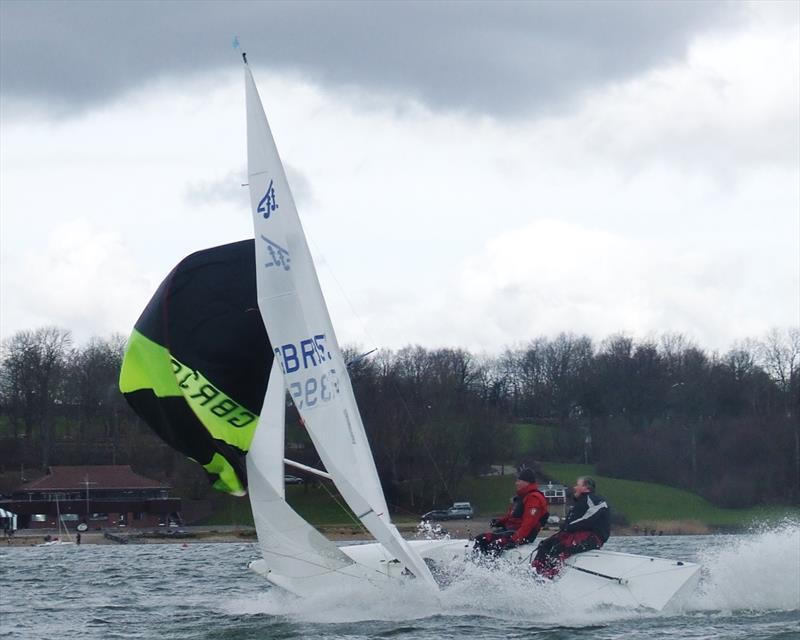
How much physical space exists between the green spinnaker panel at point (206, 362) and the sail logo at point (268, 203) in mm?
1163

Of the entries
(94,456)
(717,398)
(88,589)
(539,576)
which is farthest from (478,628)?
(94,456)

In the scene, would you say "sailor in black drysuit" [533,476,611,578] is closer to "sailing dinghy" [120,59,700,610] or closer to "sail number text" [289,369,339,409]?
"sailing dinghy" [120,59,700,610]

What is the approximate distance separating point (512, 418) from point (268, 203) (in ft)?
175

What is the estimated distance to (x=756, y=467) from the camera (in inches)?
1871

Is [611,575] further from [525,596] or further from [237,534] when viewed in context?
[237,534]

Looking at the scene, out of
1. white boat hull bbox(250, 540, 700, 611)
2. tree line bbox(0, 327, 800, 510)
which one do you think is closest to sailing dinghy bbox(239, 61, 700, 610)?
white boat hull bbox(250, 540, 700, 611)

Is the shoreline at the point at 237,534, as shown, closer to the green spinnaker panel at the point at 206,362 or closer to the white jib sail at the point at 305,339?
the green spinnaker panel at the point at 206,362

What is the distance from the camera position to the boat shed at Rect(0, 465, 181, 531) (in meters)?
52.3

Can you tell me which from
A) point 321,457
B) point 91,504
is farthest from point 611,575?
point 91,504

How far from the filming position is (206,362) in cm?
1539

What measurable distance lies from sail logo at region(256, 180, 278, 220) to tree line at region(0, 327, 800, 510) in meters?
18.6

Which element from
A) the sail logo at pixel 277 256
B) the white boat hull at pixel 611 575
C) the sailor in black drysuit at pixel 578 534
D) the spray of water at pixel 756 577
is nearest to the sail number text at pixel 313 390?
the sail logo at pixel 277 256

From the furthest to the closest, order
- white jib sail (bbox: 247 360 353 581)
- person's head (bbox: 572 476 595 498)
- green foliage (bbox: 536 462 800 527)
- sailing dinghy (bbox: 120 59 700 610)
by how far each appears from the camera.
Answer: green foliage (bbox: 536 462 800 527)
white jib sail (bbox: 247 360 353 581)
person's head (bbox: 572 476 595 498)
sailing dinghy (bbox: 120 59 700 610)

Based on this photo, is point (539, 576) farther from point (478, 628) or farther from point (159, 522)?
point (159, 522)
